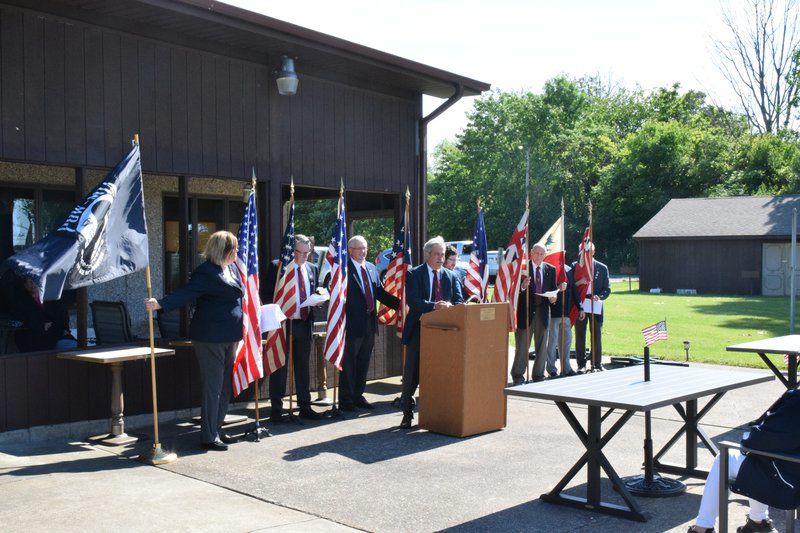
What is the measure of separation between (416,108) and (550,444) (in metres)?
5.97

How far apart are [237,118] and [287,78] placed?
0.76 meters

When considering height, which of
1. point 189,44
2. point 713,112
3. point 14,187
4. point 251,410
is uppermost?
point 713,112

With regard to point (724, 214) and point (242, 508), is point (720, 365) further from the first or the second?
point (724, 214)

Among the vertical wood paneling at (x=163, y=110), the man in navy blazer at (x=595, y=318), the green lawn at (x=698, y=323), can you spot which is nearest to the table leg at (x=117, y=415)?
the vertical wood paneling at (x=163, y=110)

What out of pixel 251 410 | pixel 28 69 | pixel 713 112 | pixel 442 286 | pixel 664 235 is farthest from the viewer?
pixel 713 112

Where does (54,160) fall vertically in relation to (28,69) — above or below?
below

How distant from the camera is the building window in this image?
11.8 m

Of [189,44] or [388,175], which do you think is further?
[388,175]

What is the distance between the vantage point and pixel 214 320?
7.25 m

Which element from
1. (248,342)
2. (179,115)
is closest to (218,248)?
(248,342)

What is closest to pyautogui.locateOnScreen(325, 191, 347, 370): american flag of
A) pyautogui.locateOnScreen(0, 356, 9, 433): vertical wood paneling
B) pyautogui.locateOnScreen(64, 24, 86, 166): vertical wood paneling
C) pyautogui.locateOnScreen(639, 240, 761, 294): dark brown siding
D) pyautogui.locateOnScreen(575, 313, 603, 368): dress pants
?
pyautogui.locateOnScreen(64, 24, 86, 166): vertical wood paneling

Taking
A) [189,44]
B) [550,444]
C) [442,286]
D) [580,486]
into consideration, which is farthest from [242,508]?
[189,44]

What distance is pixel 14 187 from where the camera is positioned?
10.1 meters

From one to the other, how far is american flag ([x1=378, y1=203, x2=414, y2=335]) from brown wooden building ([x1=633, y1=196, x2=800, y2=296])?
86.8 feet
